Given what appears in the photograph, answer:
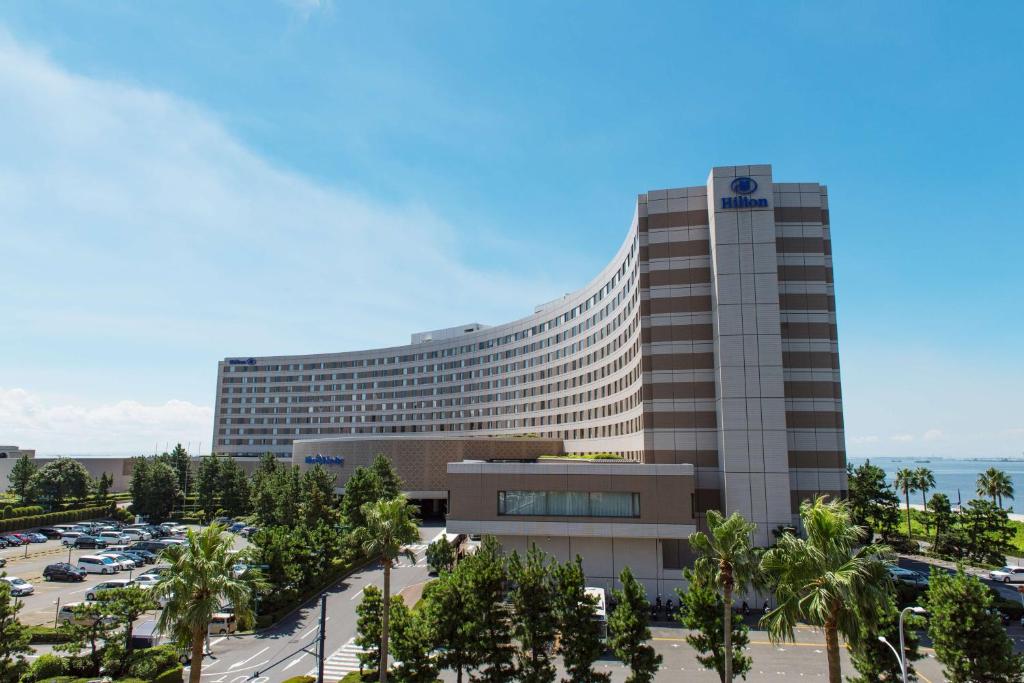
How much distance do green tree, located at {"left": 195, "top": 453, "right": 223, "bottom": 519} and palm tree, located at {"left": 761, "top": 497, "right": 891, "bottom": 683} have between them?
103056 millimetres

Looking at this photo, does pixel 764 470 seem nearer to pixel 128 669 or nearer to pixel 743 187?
pixel 743 187

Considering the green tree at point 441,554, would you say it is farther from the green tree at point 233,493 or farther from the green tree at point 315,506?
the green tree at point 233,493

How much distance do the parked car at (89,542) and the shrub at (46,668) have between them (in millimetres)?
53980

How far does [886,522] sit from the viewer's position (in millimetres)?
79688

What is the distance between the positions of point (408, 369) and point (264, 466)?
45000 mm

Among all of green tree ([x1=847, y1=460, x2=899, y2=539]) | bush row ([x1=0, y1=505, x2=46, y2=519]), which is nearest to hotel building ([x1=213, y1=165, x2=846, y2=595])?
green tree ([x1=847, y1=460, x2=899, y2=539])

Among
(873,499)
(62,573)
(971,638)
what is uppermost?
(873,499)

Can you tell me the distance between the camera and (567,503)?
55.9 metres

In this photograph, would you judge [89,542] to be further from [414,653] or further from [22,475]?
[414,653]

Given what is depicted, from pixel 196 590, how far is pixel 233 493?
85.6 m

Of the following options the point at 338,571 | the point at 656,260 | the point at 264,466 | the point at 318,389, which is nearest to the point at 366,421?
the point at 318,389

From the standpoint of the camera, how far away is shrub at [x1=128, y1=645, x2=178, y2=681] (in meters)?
36.6

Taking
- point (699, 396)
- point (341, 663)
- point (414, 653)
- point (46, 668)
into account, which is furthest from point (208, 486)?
point (699, 396)

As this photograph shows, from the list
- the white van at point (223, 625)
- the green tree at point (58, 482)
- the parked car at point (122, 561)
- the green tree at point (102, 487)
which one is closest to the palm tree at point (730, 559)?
the white van at point (223, 625)
